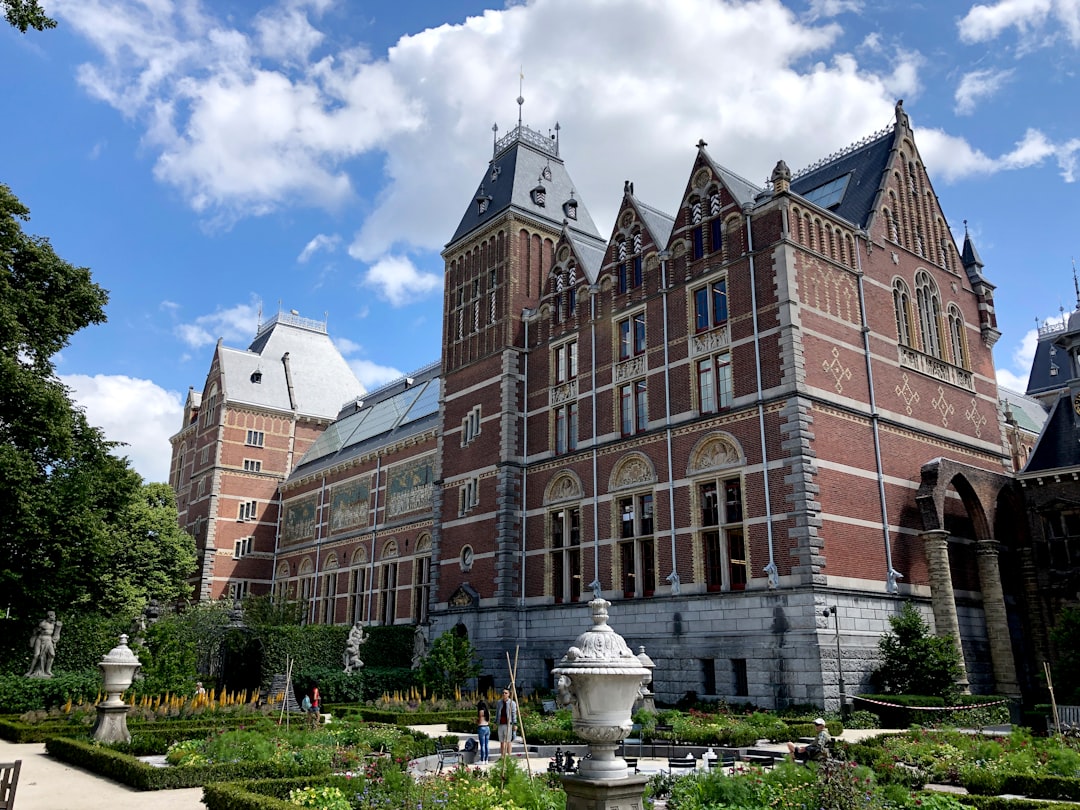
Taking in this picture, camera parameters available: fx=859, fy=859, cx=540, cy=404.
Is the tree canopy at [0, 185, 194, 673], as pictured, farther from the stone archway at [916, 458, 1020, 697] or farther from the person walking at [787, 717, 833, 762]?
the stone archway at [916, 458, 1020, 697]

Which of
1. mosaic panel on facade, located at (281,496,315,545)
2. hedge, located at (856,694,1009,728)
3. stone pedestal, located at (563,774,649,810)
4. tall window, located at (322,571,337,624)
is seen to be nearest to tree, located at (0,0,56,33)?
stone pedestal, located at (563,774,649,810)

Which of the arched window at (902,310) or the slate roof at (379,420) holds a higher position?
the slate roof at (379,420)

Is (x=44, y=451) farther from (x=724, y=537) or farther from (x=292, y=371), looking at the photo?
(x=292, y=371)

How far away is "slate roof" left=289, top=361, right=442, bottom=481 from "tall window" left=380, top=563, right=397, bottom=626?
754cm

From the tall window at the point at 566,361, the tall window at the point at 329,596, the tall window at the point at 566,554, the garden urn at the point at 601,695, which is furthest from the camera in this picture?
the tall window at the point at 329,596

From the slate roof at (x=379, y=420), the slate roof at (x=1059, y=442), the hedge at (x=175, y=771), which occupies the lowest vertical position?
the hedge at (x=175, y=771)

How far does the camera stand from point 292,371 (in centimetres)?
6806

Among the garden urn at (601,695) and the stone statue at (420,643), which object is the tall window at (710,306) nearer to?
the stone statue at (420,643)

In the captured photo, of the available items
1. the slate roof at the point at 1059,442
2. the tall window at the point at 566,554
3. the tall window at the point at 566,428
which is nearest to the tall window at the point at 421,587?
the tall window at the point at 566,554

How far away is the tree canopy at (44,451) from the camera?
25.6 m

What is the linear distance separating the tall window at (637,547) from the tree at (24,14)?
21823 mm

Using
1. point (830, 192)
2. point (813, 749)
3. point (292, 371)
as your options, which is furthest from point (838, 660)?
point (292, 371)

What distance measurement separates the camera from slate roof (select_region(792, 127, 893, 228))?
31047 millimetres

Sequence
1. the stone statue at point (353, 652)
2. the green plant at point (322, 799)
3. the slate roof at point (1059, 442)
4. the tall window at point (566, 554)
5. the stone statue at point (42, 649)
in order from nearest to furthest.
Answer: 1. the green plant at point (322, 799)
2. the stone statue at point (42, 649)
3. the slate roof at point (1059, 442)
4. the tall window at point (566, 554)
5. the stone statue at point (353, 652)
